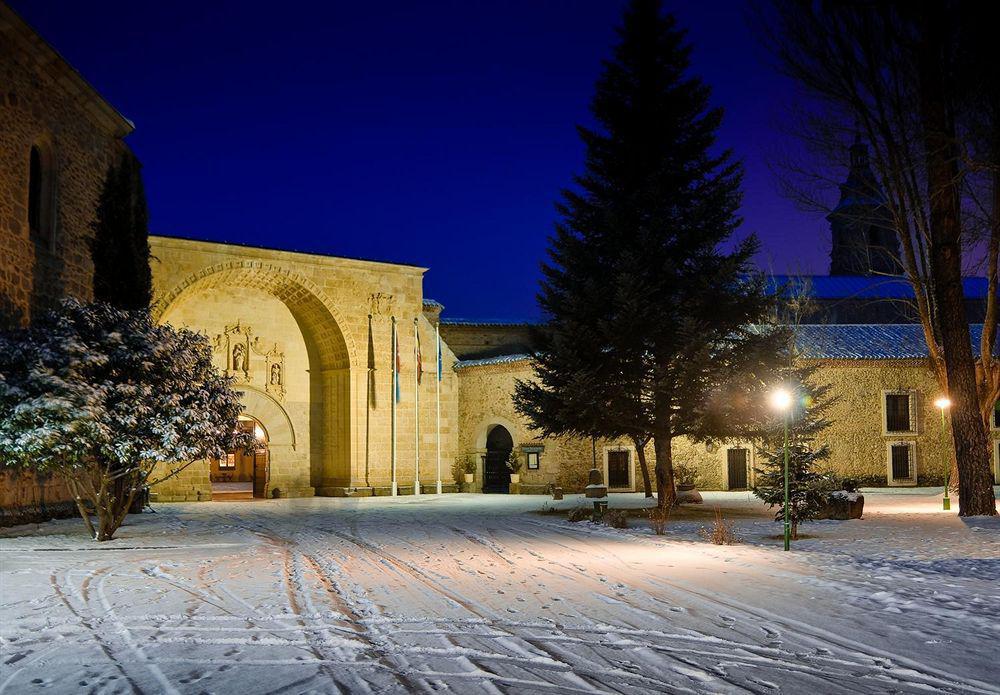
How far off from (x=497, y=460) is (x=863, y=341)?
14528 millimetres

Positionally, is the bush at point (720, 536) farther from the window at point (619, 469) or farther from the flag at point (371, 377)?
the flag at point (371, 377)

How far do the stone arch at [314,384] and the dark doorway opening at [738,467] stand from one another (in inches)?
512

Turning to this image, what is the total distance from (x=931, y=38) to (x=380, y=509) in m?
16.1

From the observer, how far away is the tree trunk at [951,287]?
54.7 ft

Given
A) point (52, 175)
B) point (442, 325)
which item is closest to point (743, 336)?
point (52, 175)

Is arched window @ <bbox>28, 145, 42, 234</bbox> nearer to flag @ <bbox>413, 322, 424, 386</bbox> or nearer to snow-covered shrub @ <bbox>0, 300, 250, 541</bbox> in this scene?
snow-covered shrub @ <bbox>0, 300, 250, 541</bbox>

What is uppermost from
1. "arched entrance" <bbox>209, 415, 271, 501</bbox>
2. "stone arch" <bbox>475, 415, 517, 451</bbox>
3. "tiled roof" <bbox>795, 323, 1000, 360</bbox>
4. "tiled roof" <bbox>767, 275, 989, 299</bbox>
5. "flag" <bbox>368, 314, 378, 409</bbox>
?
"tiled roof" <bbox>767, 275, 989, 299</bbox>

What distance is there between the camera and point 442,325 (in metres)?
37.6

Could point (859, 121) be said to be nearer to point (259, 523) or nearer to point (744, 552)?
point (744, 552)

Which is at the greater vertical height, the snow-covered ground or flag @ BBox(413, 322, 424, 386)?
flag @ BBox(413, 322, 424, 386)

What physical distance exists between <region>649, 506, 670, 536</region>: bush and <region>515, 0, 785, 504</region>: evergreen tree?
0.27 metres

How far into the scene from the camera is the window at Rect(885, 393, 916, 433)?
3038 centimetres

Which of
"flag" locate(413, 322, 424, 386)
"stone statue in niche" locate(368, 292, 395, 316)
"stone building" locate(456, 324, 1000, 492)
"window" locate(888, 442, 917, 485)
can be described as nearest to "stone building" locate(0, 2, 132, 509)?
"stone statue in niche" locate(368, 292, 395, 316)

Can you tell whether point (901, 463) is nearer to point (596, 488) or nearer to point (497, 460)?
point (596, 488)
